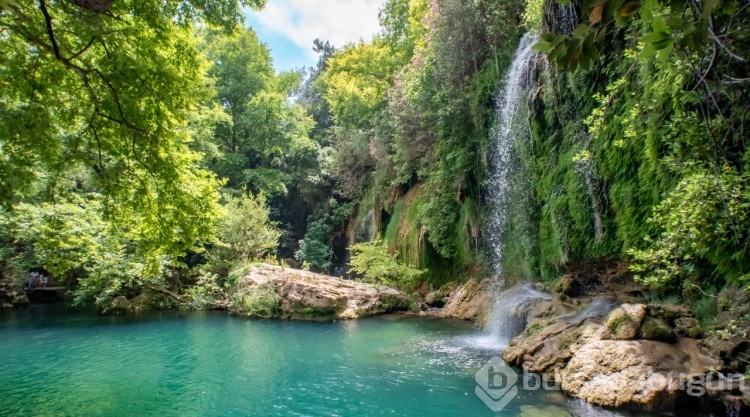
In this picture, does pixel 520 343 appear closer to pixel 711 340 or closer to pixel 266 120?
pixel 711 340

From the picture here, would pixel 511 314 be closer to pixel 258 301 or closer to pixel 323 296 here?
pixel 323 296

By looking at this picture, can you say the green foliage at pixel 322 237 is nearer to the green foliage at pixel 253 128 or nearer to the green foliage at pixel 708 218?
the green foliage at pixel 253 128

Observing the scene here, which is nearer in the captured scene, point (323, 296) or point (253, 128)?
point (323, 296)

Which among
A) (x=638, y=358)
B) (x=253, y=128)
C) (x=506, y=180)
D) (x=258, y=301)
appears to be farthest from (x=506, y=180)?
(x=253, y=128)

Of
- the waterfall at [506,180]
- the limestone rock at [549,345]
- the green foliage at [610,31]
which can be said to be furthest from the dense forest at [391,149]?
the limestone rock at [549,345]

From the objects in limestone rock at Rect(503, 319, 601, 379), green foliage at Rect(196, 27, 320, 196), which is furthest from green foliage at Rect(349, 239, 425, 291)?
green foliage at Rect(196, 27, 320, 196)

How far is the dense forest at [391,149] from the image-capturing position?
4.27 m

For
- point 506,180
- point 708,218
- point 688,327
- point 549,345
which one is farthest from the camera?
point 506,180

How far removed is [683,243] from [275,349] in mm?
7843

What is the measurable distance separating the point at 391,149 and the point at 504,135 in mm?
7551

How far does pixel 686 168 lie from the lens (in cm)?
439

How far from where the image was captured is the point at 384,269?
15.8 meters

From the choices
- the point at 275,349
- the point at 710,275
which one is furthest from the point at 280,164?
the point at 710,275

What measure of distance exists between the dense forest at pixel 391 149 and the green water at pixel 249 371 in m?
2.05
